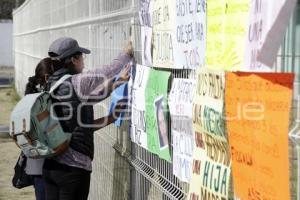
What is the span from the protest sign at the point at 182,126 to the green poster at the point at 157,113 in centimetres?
13

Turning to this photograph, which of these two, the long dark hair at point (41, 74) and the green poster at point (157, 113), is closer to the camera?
the green poster at point (157, 113)

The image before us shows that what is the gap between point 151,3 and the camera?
13.4 ft

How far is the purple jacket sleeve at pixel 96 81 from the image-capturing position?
471 centimetres

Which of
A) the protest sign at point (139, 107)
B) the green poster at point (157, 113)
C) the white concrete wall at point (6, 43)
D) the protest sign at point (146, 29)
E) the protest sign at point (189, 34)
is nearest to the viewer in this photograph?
the protest sign at point (189, 34)

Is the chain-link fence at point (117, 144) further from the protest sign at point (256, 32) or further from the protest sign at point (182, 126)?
the protest sign at point (256, 32)

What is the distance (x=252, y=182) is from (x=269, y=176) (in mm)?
160

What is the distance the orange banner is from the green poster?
Answer: 101cm

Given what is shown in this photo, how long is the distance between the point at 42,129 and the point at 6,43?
4279 cm

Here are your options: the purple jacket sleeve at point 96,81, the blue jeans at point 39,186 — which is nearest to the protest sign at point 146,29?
the purple jacket sleeve at point 96,81

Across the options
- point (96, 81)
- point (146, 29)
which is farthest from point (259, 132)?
point (96, 81)

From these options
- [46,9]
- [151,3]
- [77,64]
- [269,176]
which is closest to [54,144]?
[77,64]

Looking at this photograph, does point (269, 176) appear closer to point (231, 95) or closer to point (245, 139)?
point (245, 139)

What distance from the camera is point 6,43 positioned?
1827 inches

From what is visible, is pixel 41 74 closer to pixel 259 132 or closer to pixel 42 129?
pixel 42 129
